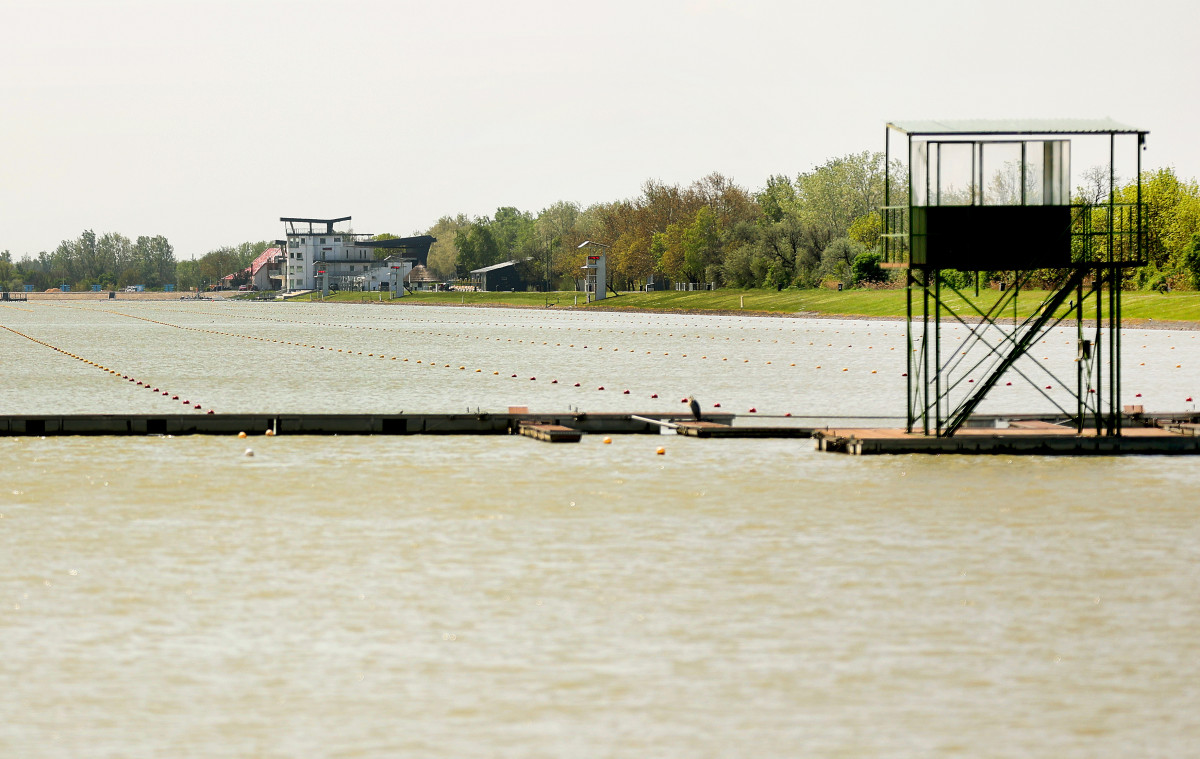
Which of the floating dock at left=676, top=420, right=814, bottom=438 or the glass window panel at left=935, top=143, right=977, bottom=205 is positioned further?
the floating dock at left=676, top=420, right=814, bottom=438

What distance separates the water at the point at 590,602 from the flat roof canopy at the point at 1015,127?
500cm

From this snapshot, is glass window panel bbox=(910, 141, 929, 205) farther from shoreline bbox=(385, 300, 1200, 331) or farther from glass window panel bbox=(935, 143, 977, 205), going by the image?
shoreline bbox=(385, 300, 1200, 331)

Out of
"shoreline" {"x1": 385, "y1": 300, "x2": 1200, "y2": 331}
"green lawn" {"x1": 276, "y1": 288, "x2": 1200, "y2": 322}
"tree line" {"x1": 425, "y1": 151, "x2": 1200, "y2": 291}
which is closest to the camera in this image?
"shoreline" {"x1": 385, "y1": 300, "x2": 1200, "y2": 331}

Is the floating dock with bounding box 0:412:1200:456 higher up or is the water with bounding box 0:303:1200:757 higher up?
the floating dock with bounding box 0:412:1200:456

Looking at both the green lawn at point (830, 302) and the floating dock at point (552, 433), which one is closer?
the floating dock at point (552, 433)

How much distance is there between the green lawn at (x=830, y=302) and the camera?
296ft

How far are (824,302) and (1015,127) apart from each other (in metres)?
105

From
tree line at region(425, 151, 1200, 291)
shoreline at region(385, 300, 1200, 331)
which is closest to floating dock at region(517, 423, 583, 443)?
shoreline at region(385, 300, 1200, 331)

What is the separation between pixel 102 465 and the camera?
72.4 ft

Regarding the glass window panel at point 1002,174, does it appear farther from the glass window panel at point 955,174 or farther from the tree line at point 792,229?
the tree line at point 792,229

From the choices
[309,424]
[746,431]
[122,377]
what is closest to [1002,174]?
[746,431]

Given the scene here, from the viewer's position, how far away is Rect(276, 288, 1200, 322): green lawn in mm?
90250

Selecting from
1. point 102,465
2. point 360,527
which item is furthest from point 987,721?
point 102,465

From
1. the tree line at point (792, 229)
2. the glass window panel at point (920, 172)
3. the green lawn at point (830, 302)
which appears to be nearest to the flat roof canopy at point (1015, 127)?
the glass window panel at point (920, 172)
